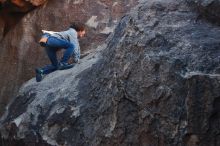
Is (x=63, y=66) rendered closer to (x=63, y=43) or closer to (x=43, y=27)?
(x=63, y=43)

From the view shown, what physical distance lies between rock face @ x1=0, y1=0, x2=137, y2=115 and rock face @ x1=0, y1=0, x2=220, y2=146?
2495 millimetres

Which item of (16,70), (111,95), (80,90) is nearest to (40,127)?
(80,90)

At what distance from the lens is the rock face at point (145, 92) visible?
3.87m

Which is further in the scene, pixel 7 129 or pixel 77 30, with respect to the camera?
pixel 77 30

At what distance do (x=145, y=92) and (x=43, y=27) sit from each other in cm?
473

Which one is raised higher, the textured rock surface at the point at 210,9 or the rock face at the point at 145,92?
the textured rock surface at the point at 210,9

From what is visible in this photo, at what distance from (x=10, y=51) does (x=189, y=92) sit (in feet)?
18.6

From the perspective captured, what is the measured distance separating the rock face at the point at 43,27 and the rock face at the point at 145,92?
8.18 ft

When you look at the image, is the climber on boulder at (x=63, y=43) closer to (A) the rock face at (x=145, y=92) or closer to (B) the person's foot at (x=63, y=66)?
(B) the person's foot at (x=63, y=66)

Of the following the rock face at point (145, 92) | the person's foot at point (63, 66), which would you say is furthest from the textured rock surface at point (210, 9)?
the person's foot at point (63, 66)

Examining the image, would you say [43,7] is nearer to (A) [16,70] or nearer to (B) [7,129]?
(A) [16,70]

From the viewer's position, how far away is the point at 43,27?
870cm

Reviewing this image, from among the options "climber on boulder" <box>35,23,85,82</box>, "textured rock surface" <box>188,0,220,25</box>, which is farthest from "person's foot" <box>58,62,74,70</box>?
"textured rock surface" <box>188,0,220,25</box>

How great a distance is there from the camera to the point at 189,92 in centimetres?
390
